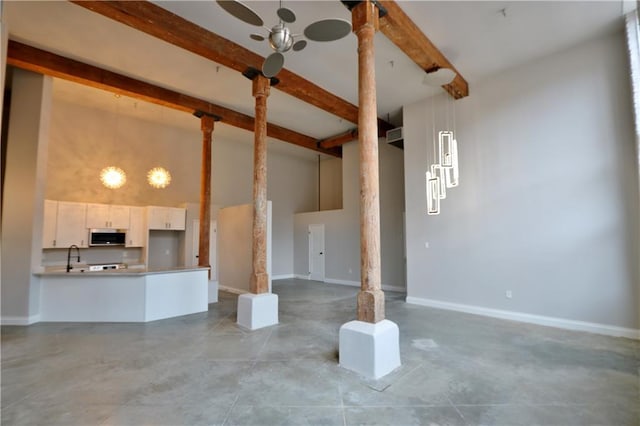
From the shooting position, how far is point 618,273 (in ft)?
13.9

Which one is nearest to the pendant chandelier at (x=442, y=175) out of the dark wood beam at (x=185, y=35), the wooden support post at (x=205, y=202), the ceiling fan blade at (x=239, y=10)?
the dark wood beam at (x=185, y=35)

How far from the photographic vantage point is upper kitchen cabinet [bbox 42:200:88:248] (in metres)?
6.04

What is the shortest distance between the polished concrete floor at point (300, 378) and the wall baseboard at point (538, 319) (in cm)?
21

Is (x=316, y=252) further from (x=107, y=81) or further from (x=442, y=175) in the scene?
(x=107, y=81)

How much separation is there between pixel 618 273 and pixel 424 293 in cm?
299

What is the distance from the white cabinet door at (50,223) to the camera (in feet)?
19.7

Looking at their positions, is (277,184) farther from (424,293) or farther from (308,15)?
(308,15)

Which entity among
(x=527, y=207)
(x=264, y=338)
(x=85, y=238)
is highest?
(x=527, y=207)

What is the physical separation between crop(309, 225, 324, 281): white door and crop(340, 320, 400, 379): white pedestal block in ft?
21.8

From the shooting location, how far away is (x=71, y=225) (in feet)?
20.7

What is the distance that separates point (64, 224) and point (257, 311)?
4.72 metres

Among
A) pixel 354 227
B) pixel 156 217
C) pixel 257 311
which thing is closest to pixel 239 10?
pixel 257 311

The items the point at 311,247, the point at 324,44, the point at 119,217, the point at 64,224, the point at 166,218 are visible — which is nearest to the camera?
the point at 324,44

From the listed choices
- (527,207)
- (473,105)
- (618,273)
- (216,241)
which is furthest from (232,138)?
(618,273)
